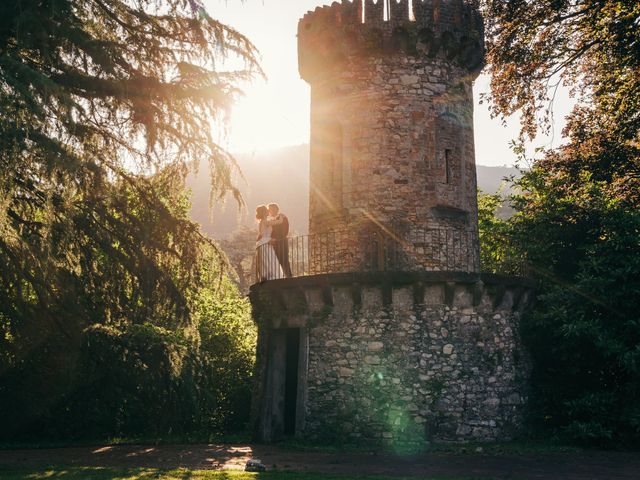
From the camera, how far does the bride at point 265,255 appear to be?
46.5 ft

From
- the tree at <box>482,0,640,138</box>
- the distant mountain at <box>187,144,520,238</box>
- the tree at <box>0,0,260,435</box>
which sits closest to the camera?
the tree at <box>0,0,260,435</box>

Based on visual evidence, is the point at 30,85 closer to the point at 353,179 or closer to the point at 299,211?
the point at 353,179

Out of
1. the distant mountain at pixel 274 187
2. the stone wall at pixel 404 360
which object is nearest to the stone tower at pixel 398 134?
the stone wall at pixel 404 360

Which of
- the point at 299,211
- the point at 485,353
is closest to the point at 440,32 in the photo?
the point at 485,353

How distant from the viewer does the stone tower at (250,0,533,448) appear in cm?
1263

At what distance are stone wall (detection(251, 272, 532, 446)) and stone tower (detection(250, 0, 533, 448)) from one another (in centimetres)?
3

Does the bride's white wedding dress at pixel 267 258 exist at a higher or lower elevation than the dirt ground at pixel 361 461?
higher

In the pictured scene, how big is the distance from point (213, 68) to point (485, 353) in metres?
7.32

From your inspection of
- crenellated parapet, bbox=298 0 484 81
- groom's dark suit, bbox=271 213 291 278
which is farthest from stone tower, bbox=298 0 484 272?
groom's dark suit, bbox=271 213 291 278

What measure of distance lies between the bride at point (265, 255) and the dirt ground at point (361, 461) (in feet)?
11.6

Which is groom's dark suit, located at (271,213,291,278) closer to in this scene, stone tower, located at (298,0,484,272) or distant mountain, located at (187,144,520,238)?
stone tower, located at (298,0,484,272)

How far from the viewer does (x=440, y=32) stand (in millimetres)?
14484

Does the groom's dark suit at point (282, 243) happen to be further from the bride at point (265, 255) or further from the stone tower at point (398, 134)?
the stone tower at point (398, 134)

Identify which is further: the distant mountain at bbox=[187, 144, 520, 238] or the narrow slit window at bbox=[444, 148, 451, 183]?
the distant mountain at bbox=[187, 144, 520, 238]
